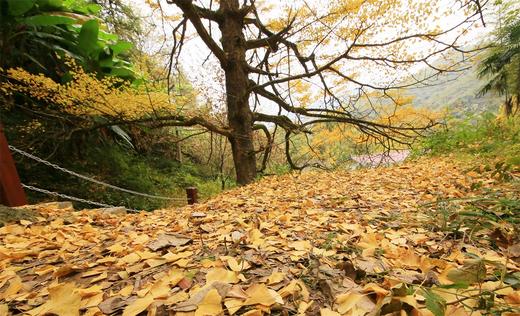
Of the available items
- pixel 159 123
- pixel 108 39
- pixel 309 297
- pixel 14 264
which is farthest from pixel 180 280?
pixel 108 39

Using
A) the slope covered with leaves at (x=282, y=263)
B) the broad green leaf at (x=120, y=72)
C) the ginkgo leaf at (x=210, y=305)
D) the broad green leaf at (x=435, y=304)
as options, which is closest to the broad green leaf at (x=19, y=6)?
the broad green leaf at (x=120, y=72)

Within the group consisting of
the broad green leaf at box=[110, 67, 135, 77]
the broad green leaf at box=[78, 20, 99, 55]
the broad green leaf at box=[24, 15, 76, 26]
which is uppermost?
the broad green leaf at box=[24, 15, 76, 26]

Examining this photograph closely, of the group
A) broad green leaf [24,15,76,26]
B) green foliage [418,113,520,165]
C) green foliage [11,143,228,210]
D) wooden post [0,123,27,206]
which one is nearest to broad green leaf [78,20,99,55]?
broad green leaf [24,15,76,26]

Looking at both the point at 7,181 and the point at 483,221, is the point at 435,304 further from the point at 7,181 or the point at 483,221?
the point at 7,181

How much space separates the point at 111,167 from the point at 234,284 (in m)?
5.41

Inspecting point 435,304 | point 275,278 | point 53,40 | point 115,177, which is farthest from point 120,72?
point 435,304

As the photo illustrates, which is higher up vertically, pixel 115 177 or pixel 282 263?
pixel 115 177

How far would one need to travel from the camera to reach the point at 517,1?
33.4 ft

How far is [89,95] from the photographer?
365cm

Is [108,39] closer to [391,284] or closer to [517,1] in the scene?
[391,284]

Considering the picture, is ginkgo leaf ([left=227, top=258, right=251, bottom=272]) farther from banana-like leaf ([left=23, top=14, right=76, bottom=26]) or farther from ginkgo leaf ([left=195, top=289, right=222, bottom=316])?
banana-like leaf ([left=23, top=14, right=76, bottom=26])

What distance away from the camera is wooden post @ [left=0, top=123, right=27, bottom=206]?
2.68 m

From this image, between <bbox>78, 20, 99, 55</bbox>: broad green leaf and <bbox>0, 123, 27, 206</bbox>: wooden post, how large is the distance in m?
2.17

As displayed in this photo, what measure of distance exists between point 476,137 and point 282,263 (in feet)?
18.8
